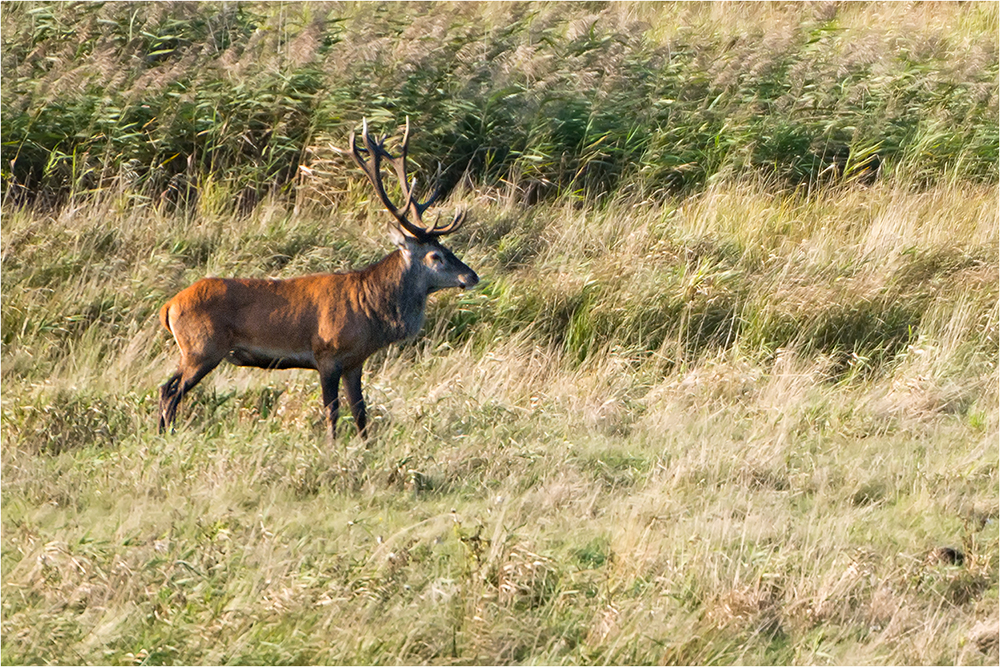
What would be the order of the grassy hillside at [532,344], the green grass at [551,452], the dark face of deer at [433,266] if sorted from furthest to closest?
1. the dark face of deer at [433,266]
2. the grassy hillside at [532,344]
3. the green grass at [551,452]

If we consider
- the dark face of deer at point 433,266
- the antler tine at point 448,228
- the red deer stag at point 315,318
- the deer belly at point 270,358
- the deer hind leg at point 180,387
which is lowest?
the deer hind leg at point 180,387

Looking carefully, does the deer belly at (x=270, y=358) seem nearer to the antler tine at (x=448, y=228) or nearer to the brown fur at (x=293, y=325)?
the brown fur at (x=293, y=325)

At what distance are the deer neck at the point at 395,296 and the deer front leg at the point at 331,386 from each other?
15.7 inches

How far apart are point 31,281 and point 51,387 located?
2184mm

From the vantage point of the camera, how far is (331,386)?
752 centimetres

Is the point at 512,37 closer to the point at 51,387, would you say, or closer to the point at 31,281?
the point at 31,281

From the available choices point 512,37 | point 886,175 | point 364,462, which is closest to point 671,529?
point 364,462

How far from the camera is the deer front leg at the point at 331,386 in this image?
7.48 metres

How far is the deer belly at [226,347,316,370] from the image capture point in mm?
→ 7527

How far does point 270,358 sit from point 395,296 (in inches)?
33.5

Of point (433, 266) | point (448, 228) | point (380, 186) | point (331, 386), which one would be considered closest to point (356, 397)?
point (331, 386)

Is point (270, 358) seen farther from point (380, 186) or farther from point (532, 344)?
point (532, 344)

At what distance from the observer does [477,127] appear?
38.9 ft

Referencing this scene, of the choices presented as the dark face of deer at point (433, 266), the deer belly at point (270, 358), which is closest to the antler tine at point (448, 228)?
the dark face of deer at point (433, 266)
